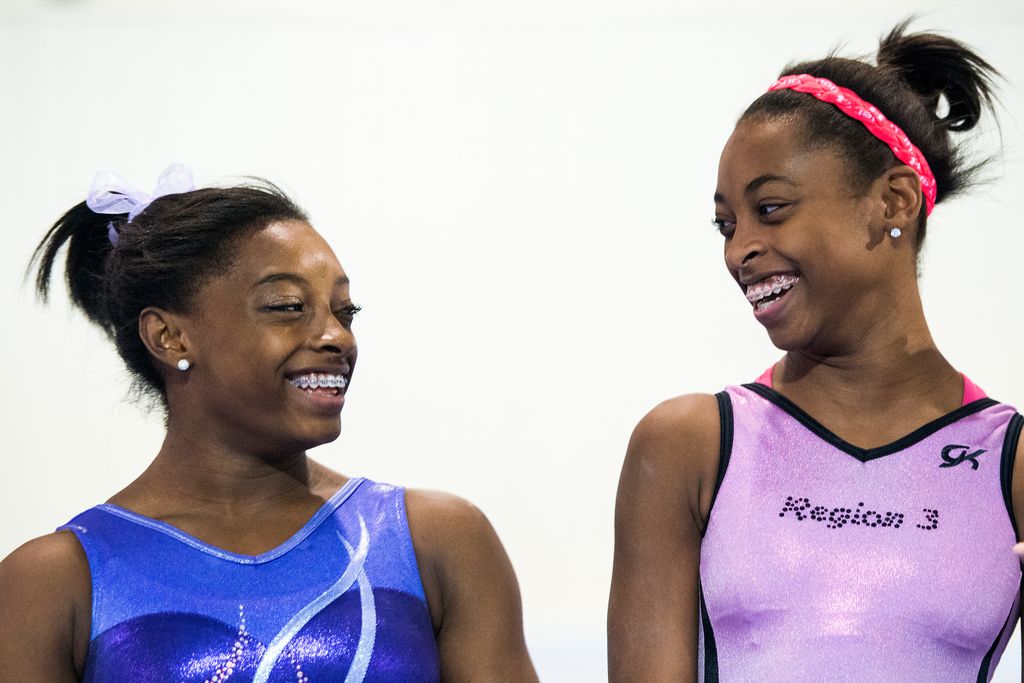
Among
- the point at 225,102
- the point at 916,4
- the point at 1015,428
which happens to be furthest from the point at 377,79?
the point at 1015,428

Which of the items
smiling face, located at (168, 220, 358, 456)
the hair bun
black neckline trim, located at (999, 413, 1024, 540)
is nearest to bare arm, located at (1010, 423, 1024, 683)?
black neckline trim, located at (999, 413, 1024, 540)

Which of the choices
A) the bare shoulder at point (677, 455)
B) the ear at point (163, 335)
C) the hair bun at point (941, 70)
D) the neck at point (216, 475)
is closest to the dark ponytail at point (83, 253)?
the ear at point (163, 335)

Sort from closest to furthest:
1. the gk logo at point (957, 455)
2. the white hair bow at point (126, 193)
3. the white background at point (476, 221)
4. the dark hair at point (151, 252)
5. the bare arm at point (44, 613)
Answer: the bare arm at point (44, 613) → the gk logo at point (957, 455) → the dark hair at point (151, 252) → the white hair bow at point (126, 193) → the white background at point (476, 221)

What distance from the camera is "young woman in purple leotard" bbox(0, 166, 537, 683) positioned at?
1775mm

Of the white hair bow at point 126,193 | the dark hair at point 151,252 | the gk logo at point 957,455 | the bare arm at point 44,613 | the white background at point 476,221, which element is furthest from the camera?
the white background at point 476,221

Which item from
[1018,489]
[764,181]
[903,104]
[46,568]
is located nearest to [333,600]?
[46,568]

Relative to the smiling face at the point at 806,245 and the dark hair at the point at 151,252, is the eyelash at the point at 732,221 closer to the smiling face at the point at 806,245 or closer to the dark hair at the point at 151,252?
the smiling face at the point at 806,245

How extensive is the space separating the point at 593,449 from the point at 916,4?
1254 mm

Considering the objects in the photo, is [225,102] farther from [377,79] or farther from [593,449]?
[593,449]

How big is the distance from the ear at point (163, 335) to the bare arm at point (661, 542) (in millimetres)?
611

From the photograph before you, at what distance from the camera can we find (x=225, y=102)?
3219 millimetres

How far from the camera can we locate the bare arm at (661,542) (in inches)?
72.2

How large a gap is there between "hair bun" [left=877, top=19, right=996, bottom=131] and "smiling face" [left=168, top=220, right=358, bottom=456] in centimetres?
84

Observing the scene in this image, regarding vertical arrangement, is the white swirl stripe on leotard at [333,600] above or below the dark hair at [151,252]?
below
